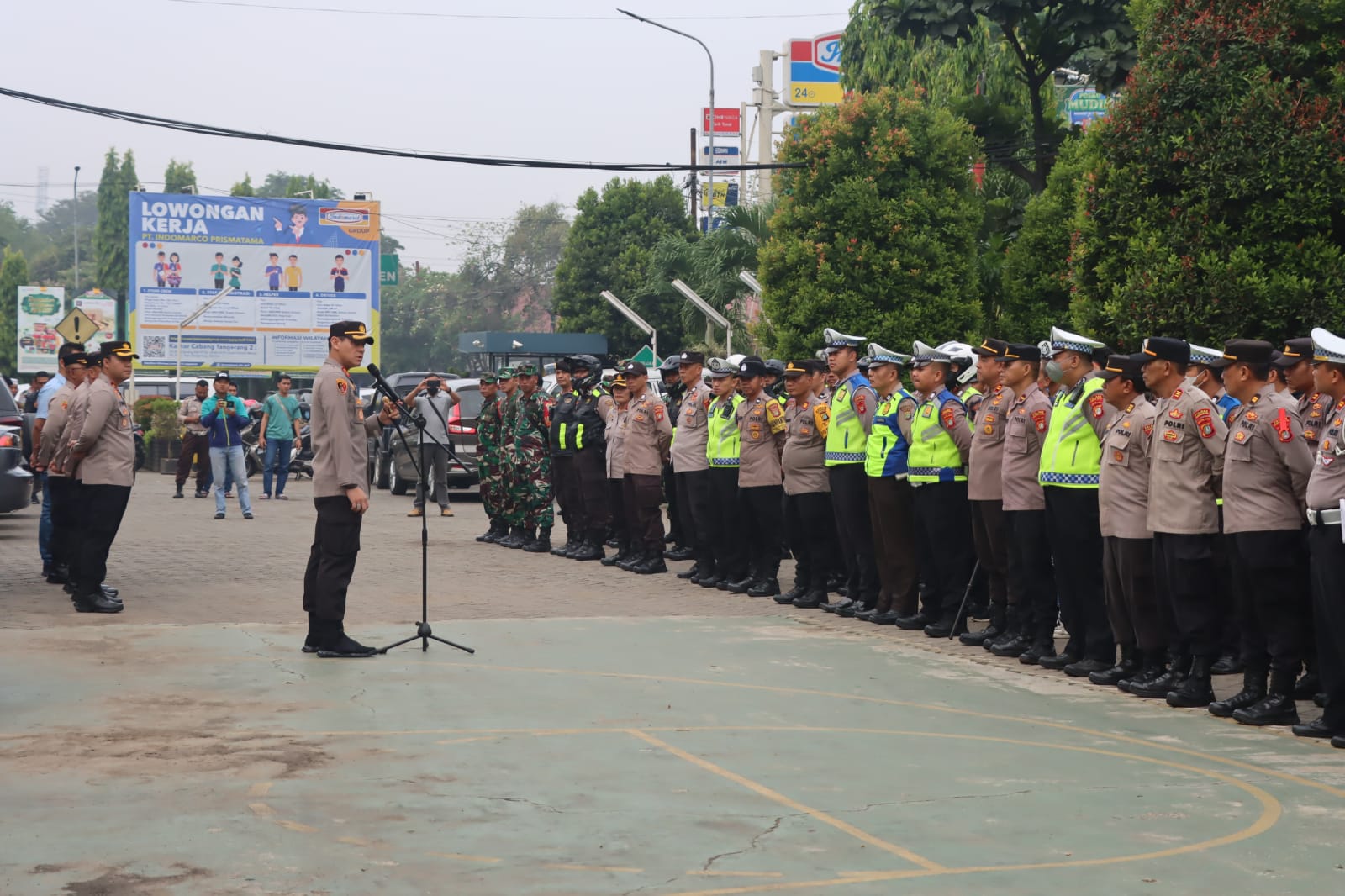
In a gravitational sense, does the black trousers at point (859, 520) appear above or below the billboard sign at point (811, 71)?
below

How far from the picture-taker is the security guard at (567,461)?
17.5m

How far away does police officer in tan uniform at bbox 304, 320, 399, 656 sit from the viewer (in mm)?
10164

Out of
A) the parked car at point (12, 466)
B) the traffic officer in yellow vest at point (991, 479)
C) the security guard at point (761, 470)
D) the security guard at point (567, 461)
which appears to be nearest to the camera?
the traffic officer in yellow vest at point (991, 479)

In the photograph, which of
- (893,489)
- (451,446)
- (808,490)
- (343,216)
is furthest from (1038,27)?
(343,216)

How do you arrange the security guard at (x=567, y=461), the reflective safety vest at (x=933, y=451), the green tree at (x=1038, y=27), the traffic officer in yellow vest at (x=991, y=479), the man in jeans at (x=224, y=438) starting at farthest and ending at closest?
the man in jeans at (x=224, y=438) < the green tree at (x=1038, y=27) < the security guard at (x=567, y=461) < the reflective safety vest at (x=933, y=451) < the traffic officer in yellow vest at (x=991, y=479)

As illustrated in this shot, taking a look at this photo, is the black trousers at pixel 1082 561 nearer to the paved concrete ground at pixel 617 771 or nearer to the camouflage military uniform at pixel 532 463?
the paved concrete ground at pixel 617 771

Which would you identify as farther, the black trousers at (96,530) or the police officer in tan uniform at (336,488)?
the black trousers at (96,530)

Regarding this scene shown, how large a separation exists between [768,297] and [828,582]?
26.3ft

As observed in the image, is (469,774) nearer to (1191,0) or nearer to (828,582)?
(828,582)

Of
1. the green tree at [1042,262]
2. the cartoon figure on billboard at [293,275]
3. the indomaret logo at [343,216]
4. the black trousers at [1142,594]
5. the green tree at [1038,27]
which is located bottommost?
the black trousers at [1142,594]

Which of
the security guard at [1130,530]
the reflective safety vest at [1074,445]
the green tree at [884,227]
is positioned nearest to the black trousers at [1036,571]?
the reflective safety vest at [1074,445]

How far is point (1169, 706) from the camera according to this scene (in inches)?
349

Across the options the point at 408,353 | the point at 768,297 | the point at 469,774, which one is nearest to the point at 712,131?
the point at 768,297

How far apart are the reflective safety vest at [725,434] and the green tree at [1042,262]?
584cm
